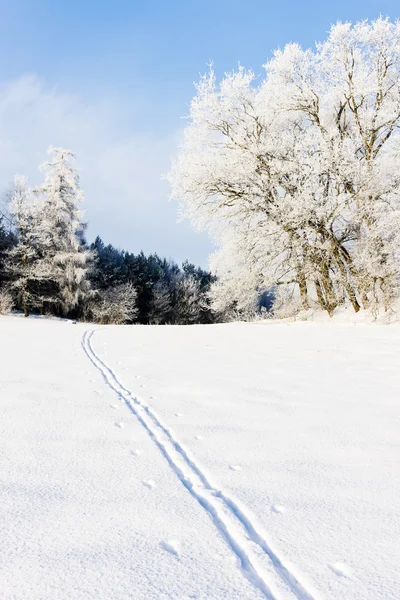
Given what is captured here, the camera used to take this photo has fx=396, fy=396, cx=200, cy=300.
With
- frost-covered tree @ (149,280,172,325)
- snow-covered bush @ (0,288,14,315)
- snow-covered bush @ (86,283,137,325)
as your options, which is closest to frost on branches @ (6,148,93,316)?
snow-covered bush @ (0,288,14,315)

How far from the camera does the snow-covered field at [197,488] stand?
190cm

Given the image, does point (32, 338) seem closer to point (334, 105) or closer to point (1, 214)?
point (334, 105)

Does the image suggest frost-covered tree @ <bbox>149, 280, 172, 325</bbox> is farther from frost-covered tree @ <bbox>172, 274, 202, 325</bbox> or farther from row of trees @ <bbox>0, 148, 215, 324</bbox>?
row of trees @ <bbox>0, 148, 215, 324</bbox>

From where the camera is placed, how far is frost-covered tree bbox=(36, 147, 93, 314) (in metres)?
28.4

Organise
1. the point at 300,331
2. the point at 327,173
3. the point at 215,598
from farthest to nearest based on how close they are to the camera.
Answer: the point at 327,173, the point at 300,331, the point at 215,598

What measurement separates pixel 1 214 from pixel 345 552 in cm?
3246

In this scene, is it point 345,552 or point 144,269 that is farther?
point 144,269

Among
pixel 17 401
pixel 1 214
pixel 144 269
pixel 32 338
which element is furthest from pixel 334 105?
pixel 144 269

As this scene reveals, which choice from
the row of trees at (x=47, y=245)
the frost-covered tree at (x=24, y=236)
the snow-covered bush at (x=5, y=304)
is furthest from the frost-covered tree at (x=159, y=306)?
the snow-covered bush at (x=5, y=304)

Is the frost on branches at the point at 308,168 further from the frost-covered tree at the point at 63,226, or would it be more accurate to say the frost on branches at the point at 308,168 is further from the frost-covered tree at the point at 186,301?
the frost-covered tree at the point at 186,301

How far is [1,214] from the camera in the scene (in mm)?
29547

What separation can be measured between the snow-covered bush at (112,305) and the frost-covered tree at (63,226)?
5.21 meters

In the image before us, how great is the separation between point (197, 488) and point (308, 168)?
14.2m

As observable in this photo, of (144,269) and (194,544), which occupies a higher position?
(144,269)
